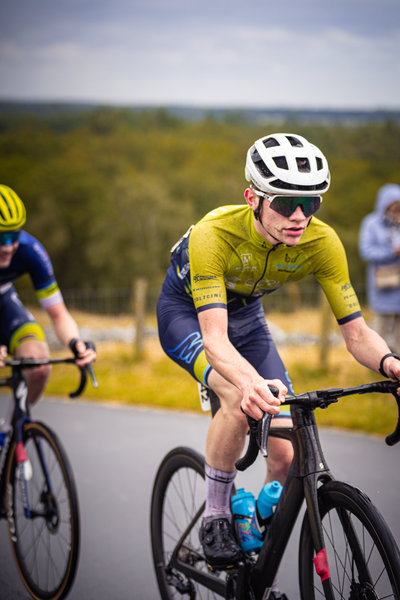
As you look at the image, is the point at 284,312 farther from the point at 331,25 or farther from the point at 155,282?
the point at 331,25

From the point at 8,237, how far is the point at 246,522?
202 centimetres

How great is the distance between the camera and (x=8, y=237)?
3.04m

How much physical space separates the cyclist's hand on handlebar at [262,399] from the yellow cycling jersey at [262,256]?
517 millimetres

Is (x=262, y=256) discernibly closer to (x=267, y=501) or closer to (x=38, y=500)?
(x=267, y=501)

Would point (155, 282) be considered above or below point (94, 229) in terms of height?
below

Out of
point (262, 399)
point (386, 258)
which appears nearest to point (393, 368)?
point (262, 399)

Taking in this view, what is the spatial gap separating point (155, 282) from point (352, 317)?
108 ft

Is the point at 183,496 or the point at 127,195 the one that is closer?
the point at 183,496

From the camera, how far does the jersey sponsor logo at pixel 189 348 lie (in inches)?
88.4

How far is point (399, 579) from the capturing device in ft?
4.87

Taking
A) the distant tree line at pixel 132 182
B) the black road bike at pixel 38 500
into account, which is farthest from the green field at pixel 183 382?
the distant tree line at pixel 132 182

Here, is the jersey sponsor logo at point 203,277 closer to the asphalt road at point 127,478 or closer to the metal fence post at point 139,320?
the asphalt road at point 127,478

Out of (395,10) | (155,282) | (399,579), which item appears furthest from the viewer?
(395,10)

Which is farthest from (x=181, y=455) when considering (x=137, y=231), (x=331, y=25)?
A: (x=331, y=25)
